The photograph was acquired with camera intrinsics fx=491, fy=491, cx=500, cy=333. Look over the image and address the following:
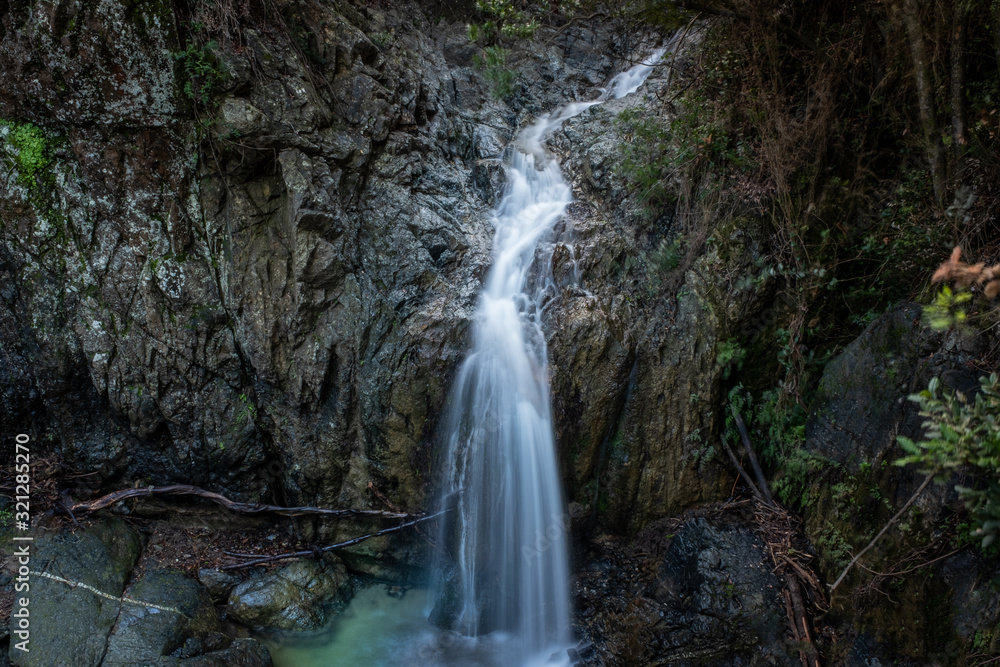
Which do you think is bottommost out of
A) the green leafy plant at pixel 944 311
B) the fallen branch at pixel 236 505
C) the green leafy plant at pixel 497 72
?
the fallen branch at pixel 236 505

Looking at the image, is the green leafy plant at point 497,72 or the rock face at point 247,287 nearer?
the rock face at point 247,287

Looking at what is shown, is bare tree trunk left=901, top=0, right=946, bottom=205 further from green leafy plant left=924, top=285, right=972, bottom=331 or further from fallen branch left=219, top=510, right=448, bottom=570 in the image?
fallen branch left=219, top=510, right=448, bottom=570

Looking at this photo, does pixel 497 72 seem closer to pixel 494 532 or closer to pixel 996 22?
pixel 996 22

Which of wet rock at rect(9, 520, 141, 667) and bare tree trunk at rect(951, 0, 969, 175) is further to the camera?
wet rock at rect(9, 520, 141, 667)

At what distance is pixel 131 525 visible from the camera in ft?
19.4

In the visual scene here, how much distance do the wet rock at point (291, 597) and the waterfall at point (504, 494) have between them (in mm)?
1341

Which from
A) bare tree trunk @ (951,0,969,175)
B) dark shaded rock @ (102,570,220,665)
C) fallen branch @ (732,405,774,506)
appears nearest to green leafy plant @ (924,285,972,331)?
bare tree trunk @ (951,0,969,175)

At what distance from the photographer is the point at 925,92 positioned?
13.1ft

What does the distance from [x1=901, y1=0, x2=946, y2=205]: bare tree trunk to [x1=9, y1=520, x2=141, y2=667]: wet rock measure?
27.8 ft

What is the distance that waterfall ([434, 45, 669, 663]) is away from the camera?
5.64 metres

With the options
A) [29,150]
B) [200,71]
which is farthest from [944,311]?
[29,150]

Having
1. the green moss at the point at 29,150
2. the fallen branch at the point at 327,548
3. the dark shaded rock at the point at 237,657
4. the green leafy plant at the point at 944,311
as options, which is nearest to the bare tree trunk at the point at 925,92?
the green leafy plant at the point at 944,311

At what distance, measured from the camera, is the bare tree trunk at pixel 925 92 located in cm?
390

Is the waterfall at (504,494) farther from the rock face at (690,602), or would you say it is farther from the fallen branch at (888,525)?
the fallen branch at (888,525)
